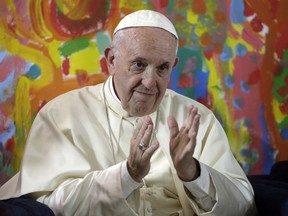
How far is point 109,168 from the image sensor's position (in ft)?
10.6

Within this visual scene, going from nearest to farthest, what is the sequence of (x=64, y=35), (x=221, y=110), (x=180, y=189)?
(x=180, y=189) → (x=64, y=35) → (x=221, y=110)

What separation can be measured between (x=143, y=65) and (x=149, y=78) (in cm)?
10

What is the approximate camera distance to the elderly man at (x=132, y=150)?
317 cm

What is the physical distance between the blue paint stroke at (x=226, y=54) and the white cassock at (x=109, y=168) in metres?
0.63

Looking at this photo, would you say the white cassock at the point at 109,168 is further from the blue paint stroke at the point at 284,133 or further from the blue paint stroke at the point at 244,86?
the blue paint stroke at the point at 284,133

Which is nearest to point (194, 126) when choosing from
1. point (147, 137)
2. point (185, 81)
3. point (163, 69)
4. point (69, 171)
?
point (147, 137)

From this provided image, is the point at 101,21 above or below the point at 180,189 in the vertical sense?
above

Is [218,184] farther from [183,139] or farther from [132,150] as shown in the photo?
[132,150]

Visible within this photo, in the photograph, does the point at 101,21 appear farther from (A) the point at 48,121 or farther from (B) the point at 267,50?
(B) the point at 267,50

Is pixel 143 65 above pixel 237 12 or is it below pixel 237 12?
below

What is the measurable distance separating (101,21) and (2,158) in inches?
45.4

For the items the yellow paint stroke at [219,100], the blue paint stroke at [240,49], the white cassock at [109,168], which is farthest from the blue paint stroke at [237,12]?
the white cassock at [109,168]

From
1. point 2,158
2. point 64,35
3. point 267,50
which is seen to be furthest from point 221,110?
point 2,158

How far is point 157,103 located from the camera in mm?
3631
